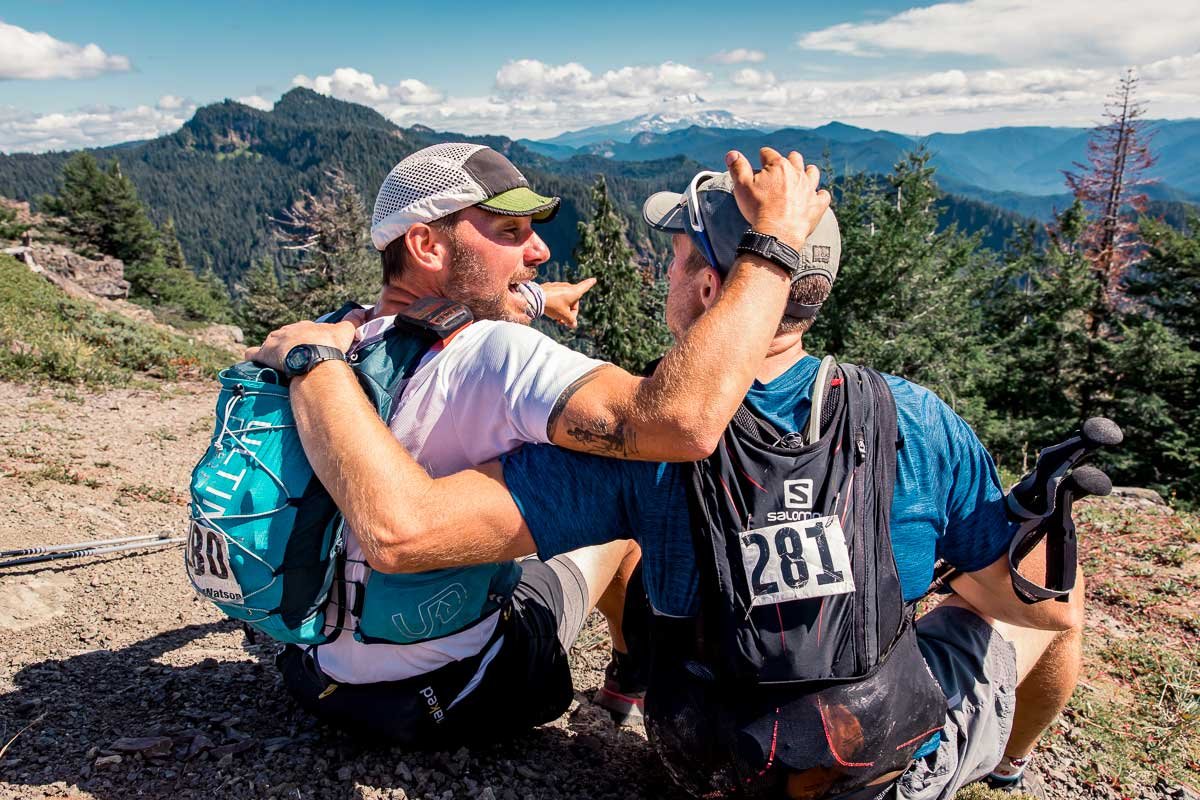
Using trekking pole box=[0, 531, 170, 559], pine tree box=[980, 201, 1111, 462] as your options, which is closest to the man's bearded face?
trekking pole box=[0, 531, 170, 559]

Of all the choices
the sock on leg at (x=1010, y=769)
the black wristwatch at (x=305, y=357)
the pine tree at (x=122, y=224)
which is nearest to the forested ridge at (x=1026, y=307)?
the pine tree at (x=122, y=224)

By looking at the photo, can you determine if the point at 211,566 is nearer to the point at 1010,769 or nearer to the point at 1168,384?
the point at 1010,769

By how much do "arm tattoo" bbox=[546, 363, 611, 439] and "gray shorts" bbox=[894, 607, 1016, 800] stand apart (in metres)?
1.57

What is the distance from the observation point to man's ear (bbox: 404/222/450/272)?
2688 millimetres

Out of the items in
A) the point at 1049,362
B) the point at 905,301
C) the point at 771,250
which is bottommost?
the point at 1049,362

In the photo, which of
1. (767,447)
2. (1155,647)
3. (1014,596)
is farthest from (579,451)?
(1155,647)

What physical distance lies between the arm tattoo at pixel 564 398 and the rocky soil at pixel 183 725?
1430mm

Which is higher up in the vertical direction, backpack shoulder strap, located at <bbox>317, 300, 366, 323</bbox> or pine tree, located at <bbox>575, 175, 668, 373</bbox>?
backpack shoulder strap, located at <bbox>317, 300, 366, 323</bbox>

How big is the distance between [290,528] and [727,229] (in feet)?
5.18

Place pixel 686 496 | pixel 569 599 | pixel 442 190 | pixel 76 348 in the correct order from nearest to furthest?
pixel 686 496 → pixel 442 190 → pixel 569 599 → pixel 76 348

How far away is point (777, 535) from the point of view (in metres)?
1.95

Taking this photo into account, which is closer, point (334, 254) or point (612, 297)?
point (334, 254)

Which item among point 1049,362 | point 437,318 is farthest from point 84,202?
point 437,318

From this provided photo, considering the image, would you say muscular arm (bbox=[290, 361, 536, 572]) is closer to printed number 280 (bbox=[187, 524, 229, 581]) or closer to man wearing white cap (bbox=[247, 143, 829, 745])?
man wearing white cap (bbox=[247, 143, 829, 745])
